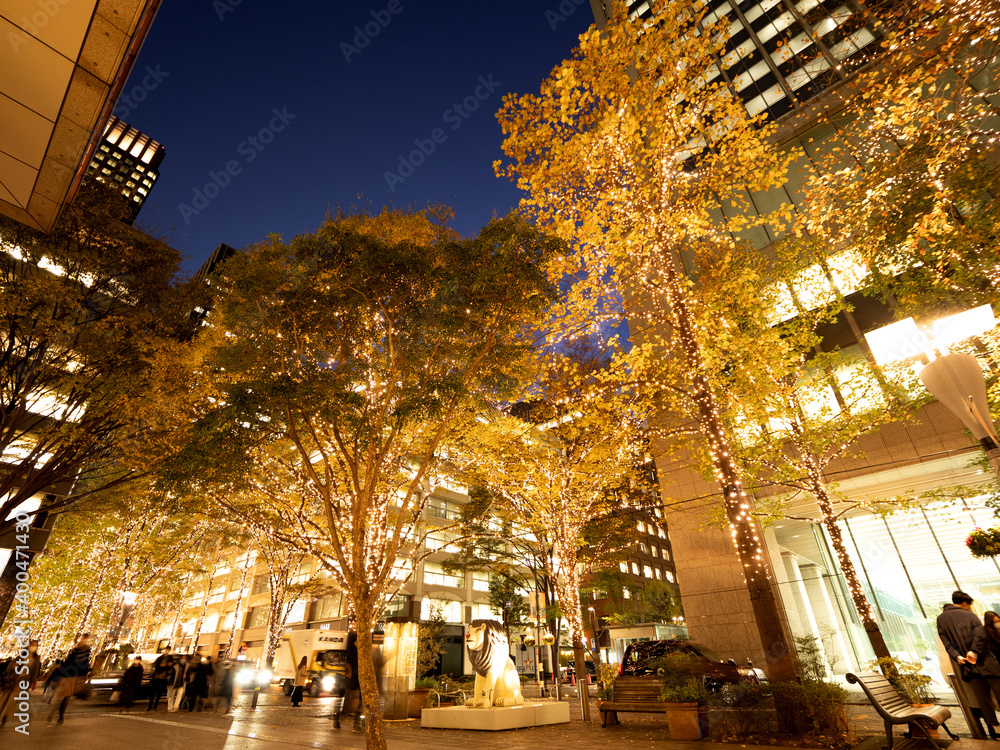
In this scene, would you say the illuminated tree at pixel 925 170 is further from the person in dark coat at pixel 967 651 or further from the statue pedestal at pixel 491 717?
the statue pedestal at pixel 491 717

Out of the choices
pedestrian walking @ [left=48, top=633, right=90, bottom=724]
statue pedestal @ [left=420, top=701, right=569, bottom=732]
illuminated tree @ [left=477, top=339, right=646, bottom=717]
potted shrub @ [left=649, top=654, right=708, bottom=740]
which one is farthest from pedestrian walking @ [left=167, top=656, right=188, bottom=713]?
potted shrub @ [left=649, top=654, right=708, bottom=740]

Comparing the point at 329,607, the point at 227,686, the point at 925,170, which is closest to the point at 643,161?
the point at 925,170

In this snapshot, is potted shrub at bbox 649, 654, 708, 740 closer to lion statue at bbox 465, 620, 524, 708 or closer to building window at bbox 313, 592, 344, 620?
lion statue at bbox 465, 620, 524, 708

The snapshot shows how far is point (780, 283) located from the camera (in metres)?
13.2

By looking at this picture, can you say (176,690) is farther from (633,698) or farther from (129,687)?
(633,698)

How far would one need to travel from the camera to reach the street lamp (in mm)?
4168

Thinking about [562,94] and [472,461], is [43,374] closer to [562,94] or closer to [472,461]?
[472,461]

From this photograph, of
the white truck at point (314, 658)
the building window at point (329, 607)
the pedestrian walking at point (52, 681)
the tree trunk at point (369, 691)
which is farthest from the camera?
the building window at point (329, 607)

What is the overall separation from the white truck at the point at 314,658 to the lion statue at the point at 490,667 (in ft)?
47.5

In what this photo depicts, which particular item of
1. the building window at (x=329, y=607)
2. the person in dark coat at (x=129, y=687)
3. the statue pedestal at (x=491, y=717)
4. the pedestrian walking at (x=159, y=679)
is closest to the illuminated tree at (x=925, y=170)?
the statue pedestal at (x=491, y=717)

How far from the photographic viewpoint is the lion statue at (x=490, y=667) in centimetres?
975

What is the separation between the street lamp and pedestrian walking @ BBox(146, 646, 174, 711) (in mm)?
19405

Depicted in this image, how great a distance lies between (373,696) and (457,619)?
35238mm

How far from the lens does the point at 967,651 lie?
6.17 meters
